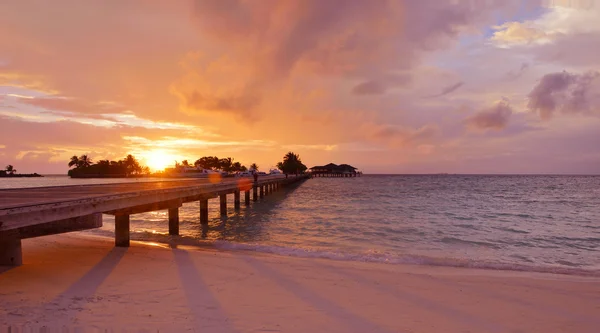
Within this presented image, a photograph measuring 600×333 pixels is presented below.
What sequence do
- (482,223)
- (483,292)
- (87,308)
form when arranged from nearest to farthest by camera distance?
1. (87,308)
2. (483,292)
3. (482,223)

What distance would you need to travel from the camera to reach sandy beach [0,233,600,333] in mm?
5965

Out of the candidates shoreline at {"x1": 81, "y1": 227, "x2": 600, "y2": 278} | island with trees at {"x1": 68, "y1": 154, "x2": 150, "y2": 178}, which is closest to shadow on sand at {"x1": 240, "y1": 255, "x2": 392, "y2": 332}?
shoreline at {"x1": 81, "y1": 227, "x2": 600, "y2": 278}

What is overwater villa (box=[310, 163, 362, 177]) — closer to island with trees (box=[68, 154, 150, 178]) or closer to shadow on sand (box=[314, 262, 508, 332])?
island with trees (box=[68, 154, 150, 178])

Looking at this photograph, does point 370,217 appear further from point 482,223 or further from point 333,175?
point 333,175

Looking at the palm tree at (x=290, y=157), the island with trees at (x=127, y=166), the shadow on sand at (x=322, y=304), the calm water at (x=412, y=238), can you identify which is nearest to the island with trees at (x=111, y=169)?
the island with trees at (x=127, y=166)

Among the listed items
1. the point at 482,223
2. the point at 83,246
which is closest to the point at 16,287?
the point at 83,246

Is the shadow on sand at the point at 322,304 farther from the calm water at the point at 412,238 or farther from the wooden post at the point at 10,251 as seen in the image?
the wooden post at the point at 10,251

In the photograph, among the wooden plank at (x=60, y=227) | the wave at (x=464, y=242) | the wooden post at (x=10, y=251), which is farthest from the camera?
the wave at (x=464, y=242)

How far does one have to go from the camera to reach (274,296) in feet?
24.6

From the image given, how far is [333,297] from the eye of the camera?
7.54 meters

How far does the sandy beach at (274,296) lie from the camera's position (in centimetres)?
596

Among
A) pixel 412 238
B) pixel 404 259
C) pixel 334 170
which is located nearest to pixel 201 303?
pixel 404 259

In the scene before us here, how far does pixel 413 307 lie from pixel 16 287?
25.4ft

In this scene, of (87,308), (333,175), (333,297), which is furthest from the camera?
(333,175)
